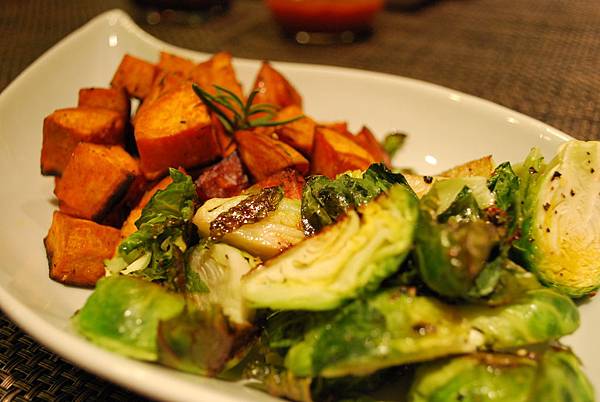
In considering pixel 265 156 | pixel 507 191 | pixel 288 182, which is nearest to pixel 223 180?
pixel 265 156

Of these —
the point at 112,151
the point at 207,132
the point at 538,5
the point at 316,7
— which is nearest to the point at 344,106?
the point at 207,132

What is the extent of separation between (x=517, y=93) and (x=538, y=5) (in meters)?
1.98

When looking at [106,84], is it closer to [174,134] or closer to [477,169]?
[174,134]

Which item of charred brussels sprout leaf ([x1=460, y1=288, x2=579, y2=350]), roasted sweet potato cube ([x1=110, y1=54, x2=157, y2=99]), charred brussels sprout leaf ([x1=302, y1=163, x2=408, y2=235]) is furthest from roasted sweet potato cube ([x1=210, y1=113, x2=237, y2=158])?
charred brussels sprout leaf ([x1=460, y1=288, x2=579, y2=350])

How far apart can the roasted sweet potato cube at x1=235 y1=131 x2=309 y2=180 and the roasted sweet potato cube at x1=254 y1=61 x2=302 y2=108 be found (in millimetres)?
400

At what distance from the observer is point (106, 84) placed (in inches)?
103

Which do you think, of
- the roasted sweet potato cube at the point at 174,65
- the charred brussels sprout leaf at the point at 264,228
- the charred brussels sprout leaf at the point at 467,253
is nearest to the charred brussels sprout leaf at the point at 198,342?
the charred brussels sprout leaf at the point at 264,228

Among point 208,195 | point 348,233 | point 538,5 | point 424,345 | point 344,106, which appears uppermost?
point 348,233

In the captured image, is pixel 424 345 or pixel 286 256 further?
pixel 286 256

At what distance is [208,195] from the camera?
5.75 feet

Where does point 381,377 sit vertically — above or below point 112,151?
below

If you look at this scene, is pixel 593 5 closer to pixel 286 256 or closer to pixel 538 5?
pixel 538 5

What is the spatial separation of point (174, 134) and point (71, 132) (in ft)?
1.15

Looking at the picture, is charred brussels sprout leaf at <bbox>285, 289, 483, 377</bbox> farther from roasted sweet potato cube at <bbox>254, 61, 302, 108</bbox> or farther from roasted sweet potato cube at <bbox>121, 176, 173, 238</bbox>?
roasted sweet potato cube at <bbox>254, 61, 302, 108</bbox>
